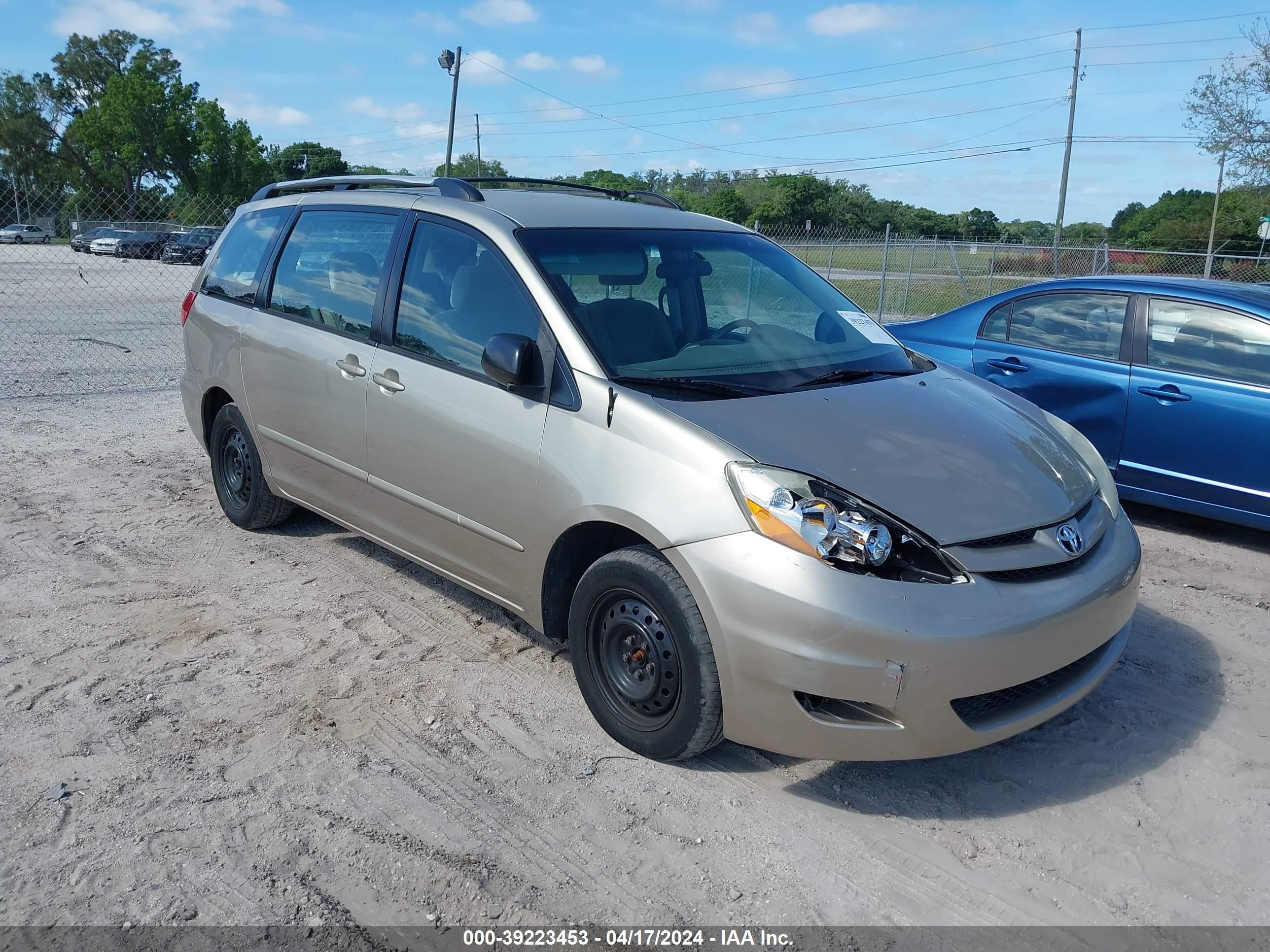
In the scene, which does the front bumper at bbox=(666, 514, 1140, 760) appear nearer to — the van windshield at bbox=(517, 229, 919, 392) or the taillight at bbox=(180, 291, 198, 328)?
the van windshield at bbox=(517, 229, 919, 392)

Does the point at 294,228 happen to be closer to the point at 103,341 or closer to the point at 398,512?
the point at 398,512

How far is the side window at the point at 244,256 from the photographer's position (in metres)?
5.21

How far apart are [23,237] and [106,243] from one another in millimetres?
12062

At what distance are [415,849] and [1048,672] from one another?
198 centimetres

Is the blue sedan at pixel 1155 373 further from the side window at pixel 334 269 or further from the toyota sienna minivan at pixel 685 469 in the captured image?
the side window at pixel 334 269

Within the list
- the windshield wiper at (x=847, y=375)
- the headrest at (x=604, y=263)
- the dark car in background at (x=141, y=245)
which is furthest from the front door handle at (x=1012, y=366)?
the dark car in background at (x=141, y=245)

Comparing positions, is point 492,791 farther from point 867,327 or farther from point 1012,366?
point 1012,366

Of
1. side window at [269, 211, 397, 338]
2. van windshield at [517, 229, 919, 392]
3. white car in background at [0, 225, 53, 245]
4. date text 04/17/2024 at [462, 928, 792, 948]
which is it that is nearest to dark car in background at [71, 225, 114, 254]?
white car in background at [0, 225, 53, 245]

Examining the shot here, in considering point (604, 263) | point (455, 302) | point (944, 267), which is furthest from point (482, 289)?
point (944, 267)

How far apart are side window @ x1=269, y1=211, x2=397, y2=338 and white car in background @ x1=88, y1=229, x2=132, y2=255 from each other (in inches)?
1126

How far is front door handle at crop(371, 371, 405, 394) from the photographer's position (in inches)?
161

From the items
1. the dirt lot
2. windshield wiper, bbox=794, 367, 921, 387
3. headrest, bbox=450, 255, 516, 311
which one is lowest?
the dirt lot

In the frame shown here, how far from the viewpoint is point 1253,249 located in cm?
4291

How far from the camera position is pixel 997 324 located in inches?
269
